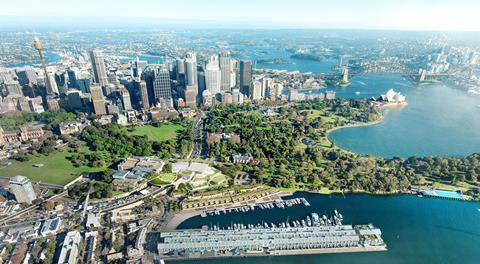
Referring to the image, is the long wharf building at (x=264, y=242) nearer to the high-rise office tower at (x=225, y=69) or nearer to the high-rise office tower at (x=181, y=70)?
the high-rise office tower at (x=181, y=70)

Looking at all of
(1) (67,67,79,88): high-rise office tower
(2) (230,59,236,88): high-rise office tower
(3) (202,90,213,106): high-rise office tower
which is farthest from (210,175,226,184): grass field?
(1) (67,67,79,88): high-rise office tower

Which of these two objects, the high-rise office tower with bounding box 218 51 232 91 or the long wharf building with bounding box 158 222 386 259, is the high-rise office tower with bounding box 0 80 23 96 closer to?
the high-rise office tower with bounding box 218 51 232 91

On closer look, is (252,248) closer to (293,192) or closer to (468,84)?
(293,192)

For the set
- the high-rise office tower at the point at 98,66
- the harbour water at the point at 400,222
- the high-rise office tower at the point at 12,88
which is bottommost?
the harbour water at the point at 400,222

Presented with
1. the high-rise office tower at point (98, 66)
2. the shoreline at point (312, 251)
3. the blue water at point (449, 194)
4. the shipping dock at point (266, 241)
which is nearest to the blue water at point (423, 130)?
the blue water at point (449, 194)

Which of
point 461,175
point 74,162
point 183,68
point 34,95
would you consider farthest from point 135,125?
point 461,175

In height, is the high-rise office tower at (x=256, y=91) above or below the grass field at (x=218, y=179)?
above
